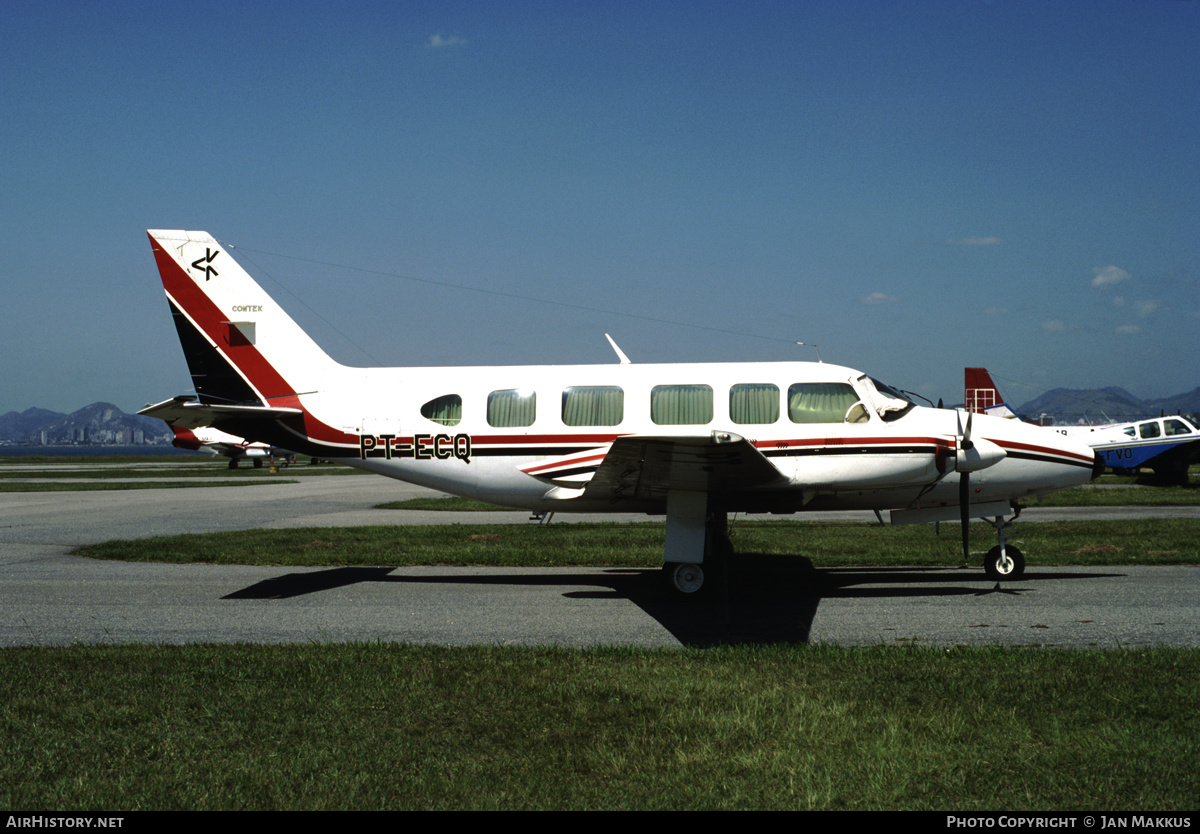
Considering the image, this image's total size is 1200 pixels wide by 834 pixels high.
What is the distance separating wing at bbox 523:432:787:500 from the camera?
381 inches

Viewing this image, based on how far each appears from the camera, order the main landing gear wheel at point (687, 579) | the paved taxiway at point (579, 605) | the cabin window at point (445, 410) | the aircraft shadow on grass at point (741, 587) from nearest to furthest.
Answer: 1. the paved taxiway at point (579, 605)
2. the aircraft shadow on grass at point (741, 587)
3. the main landing gear wheel at point (687, 579)
4. the cabin window at point (445, 410)

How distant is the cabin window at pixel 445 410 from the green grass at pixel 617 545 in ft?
11.3

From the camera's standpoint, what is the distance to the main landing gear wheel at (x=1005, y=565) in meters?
12.7

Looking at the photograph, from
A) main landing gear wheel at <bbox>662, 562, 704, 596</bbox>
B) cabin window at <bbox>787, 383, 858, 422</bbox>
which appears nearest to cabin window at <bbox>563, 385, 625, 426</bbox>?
main landing gear wheel at <bbox>662, 562, 704, 596</bbox>

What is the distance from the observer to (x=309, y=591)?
41.1ft

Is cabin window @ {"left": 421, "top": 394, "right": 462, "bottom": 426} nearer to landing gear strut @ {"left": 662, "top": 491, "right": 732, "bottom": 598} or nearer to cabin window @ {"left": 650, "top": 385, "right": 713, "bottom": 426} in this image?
cabin window @ {"left": 650, "top": 385, "right": 713, "bottom": 426}

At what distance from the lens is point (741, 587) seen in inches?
496

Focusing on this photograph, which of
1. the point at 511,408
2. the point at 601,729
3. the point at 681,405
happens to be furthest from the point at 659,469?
the point at 601,729

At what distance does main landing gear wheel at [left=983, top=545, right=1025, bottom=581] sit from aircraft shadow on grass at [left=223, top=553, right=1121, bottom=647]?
0.17 m

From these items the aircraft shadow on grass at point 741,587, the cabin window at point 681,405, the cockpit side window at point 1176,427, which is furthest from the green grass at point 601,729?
the cockpit side window at point 1176,427

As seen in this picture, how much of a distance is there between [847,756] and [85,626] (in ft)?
28.0

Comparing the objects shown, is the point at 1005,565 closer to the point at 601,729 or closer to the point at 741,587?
the point at 741,587

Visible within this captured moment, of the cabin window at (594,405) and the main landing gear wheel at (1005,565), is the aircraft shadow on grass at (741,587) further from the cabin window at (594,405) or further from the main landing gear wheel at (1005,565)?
the cabin window at (594,405)
